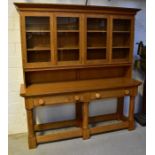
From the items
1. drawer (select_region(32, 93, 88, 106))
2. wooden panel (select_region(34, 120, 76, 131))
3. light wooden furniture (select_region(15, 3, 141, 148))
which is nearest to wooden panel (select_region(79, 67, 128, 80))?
light wooden furniture (select_region(15, 3, 141, 148))

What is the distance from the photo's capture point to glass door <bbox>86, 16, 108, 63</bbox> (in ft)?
8.56

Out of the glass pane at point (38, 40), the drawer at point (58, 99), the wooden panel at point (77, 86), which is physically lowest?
the drawer at point (58, 99)

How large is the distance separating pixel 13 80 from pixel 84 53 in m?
1.06

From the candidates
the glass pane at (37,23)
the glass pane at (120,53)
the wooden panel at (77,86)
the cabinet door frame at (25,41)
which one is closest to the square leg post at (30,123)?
the wooden panel at (77,86)

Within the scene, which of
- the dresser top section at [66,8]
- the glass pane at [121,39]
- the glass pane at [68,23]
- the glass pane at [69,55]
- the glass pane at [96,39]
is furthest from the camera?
the glass pane at [121,39]

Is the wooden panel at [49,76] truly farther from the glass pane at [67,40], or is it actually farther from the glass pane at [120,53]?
the glass pane at [120,53]

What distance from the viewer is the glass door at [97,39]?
261 centimetres

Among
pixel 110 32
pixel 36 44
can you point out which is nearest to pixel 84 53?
pixel 110 32

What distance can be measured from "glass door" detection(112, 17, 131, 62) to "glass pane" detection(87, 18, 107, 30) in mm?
155

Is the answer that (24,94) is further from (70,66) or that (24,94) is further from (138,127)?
(138,127)

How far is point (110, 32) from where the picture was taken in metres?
2.65

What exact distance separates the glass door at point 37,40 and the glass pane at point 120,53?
96cm

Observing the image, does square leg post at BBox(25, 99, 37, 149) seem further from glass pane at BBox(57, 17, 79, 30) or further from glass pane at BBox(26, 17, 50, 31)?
glass pane at BBox(57, 17, 79, 30)
